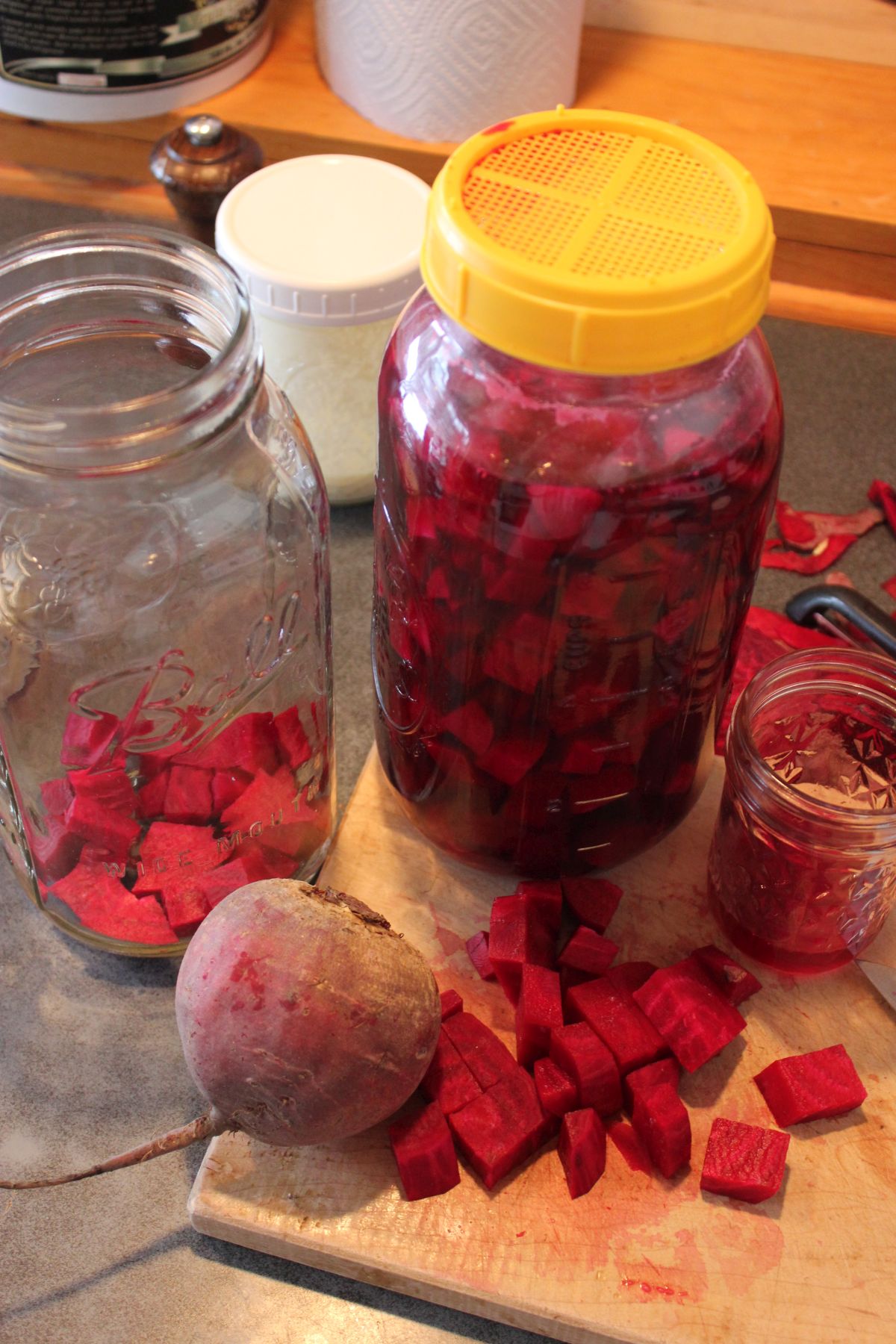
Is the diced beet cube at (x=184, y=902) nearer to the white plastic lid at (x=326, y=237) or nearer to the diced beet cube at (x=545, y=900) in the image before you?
the diced beet cube at (x=545, y=900)

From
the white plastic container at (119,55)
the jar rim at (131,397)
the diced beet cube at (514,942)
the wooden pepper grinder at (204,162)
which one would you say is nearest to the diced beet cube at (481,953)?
the diced beet cube at (514,942)

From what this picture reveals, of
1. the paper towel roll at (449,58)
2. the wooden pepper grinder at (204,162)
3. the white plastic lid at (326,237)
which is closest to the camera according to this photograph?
the white plastic lid at (326,237)

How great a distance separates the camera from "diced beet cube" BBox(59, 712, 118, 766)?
0.87 m

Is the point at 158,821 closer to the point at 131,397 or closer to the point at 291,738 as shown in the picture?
the point at 291,738

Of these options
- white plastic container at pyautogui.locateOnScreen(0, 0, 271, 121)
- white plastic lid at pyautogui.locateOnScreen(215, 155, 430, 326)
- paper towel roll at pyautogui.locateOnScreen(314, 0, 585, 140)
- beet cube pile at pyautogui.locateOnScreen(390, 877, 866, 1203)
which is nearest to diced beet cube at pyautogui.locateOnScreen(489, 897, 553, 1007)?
beet cube pile at pyautogui.locateOnScreen(390, 877, 866, 1203)

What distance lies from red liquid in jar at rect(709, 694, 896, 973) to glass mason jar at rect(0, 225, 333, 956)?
1.06 ft

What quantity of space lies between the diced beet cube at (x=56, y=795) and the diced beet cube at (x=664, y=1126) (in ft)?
1.45

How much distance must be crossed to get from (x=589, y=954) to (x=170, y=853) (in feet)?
1.01

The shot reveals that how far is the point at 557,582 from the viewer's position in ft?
2.49

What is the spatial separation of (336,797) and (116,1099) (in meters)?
0.31

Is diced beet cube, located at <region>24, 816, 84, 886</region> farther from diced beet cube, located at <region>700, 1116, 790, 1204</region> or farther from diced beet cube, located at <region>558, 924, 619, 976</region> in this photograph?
diced beet cube, located at <region>700, 1116, 790, 1204</region>

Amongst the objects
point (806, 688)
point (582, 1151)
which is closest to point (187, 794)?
point (582, 1151)

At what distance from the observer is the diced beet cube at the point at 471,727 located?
861 mm

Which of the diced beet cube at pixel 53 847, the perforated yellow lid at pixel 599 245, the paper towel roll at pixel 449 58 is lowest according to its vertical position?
the diced beet cube at pixel 53 847
